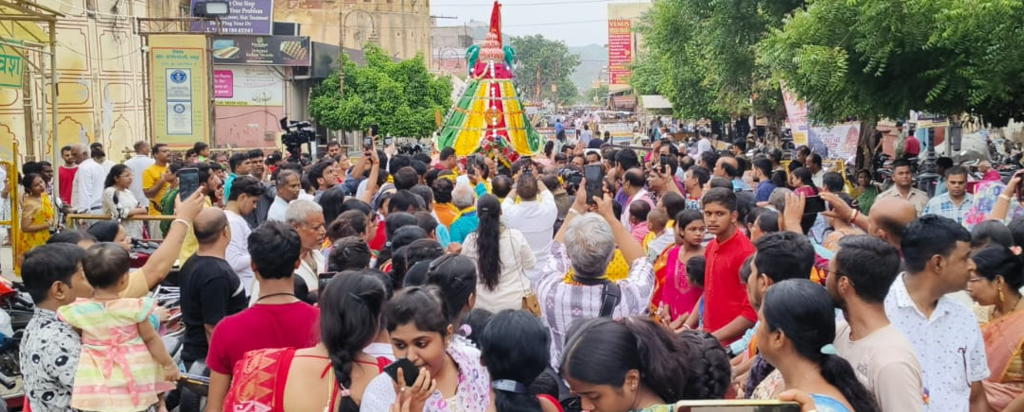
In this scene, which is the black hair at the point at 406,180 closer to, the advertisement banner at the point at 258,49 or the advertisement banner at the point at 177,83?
the advertisement banner at the point at 177,83

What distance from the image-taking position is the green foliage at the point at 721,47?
16.9 m

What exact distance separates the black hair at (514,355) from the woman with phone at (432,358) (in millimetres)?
108

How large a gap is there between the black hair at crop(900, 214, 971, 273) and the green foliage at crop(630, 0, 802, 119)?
8336 mm

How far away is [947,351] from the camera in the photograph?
4281mm

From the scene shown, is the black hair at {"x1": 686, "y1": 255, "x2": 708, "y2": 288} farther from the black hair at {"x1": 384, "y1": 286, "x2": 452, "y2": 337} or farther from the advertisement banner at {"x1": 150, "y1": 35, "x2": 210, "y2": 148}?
the advertisement banner at {"x1": 150, "y1": 35, "x2": 210, "y2": 148}

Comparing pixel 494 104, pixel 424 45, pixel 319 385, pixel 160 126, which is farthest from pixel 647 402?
pixel 424 45

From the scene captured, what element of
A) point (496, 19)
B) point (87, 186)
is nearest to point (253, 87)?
point (496, 19)

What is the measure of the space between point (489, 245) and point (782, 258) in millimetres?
2257

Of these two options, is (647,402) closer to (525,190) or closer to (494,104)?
(525,190)

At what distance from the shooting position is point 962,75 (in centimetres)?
982

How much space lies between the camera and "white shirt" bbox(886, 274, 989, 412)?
4.27 meters

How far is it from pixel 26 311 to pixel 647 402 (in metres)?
5.97

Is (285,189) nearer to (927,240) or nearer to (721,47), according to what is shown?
(927,240)

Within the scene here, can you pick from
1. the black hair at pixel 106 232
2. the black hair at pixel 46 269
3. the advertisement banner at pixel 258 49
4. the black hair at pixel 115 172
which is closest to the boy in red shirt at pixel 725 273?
the black hair at pixel 46 269
